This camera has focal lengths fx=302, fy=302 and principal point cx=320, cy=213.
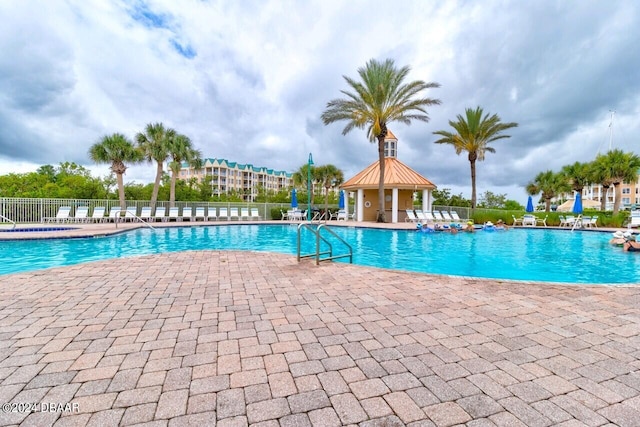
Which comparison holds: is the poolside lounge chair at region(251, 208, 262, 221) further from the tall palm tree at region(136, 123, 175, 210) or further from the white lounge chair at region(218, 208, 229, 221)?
the tall palm tree at region(136, 123, 175, 210)

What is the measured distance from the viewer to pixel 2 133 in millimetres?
20516

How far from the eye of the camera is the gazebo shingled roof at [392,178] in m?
21.8

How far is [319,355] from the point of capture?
2.32m

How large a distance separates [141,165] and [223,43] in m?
13.1

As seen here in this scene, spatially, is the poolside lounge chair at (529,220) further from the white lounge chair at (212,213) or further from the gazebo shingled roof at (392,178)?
the white lounge chair at (212,213)

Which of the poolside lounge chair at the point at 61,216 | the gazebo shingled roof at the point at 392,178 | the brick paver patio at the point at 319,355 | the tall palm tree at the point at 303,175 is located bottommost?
the brick paver patio at the point at 319,355

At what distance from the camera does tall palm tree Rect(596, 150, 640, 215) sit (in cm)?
2228

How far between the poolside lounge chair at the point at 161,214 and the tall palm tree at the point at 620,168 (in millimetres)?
31948

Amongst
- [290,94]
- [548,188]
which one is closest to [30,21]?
[290,94]

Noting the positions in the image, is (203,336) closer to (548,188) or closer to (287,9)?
(287,9)

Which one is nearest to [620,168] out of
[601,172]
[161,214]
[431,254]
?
[601,172]

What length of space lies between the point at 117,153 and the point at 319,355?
889 inches

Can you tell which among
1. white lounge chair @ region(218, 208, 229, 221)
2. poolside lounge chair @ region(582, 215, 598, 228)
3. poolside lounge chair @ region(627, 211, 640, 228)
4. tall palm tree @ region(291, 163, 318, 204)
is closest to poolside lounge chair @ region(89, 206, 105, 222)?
white lounge chair @ region(218, 208, 229, 221)

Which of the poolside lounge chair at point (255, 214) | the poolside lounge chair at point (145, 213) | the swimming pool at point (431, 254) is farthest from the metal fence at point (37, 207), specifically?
the swimming pool at point (431, 254)
